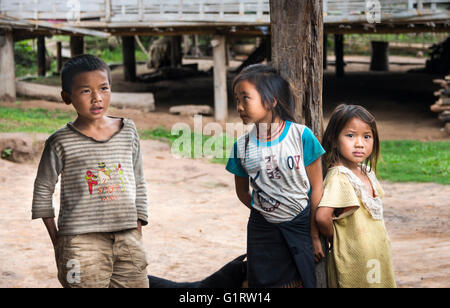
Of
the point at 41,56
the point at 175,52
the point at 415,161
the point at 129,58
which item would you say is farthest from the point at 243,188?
the point at 175,52

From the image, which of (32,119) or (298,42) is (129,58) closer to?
(32,119)

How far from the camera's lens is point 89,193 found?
276cm

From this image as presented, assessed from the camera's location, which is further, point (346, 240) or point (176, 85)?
point (176, 85)

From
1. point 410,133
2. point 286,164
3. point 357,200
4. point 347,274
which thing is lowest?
point 410,133

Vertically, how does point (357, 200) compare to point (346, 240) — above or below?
above

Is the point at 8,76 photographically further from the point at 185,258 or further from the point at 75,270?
the point at 75,270

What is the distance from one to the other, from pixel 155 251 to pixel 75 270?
9.70 ft

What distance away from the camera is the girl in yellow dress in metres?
2.87

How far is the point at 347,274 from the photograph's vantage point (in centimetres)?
289

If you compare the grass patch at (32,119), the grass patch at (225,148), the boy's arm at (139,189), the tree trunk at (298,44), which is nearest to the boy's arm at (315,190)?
the tree trunk at (298,44)

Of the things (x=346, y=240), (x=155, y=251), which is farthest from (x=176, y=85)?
(x=346, y=240)

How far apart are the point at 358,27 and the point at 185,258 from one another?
10.3 m

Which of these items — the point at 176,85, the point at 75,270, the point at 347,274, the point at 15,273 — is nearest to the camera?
the point at 75,270

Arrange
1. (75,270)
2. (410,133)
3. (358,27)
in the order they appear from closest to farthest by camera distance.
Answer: (75,270) < (410,133) < (358,27)
